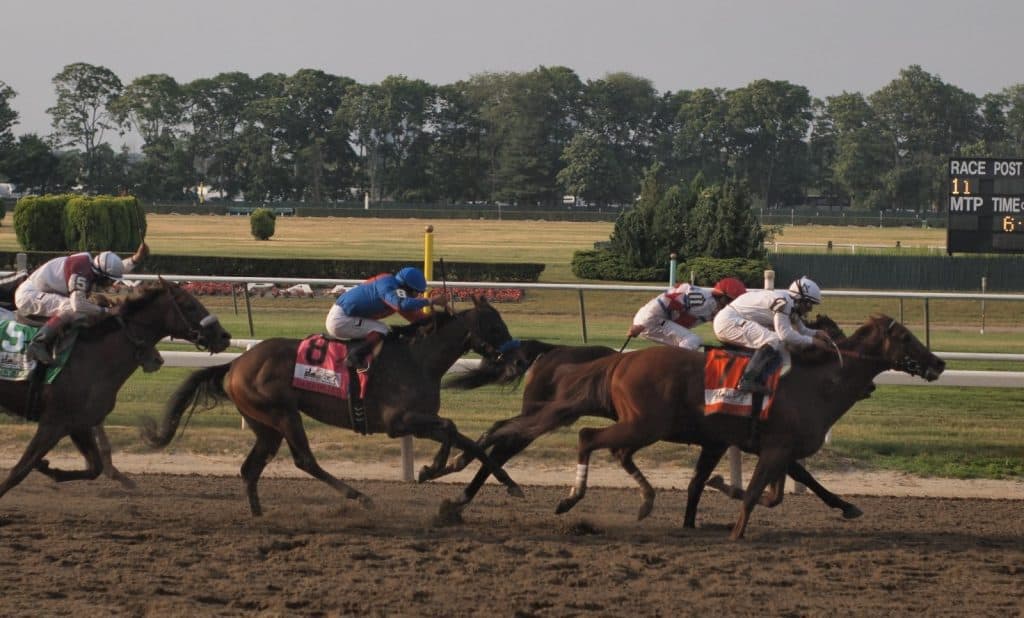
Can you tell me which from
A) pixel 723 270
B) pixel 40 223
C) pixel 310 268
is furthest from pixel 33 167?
pixel 723 270

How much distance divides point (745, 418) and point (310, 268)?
23.9 m

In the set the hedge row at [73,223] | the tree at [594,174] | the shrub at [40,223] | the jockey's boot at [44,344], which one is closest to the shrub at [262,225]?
the hedge row at [73,223]

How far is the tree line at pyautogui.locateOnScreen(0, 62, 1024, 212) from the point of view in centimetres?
8544

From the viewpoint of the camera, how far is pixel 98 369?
7785 millimetres

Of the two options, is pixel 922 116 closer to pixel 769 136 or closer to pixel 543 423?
pixel 769 136

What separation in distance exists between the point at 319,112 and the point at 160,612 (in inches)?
3462

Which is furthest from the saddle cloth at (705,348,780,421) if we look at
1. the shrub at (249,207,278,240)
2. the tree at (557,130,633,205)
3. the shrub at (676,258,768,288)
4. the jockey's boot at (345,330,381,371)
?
the tree at (557,130,633,205)

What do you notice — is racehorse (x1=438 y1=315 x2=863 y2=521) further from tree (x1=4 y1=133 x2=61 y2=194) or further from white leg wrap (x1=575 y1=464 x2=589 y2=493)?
tree (x1=4 y1=133 x2=61 y2=194)

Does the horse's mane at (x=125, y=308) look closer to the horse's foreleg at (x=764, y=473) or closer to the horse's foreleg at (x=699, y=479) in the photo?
the horse's foreleg at (x=699, y=479)

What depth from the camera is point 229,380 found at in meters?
8.02

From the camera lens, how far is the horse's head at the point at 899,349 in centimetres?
747

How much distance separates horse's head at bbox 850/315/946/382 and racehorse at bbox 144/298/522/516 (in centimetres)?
207

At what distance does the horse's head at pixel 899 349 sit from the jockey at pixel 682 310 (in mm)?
985

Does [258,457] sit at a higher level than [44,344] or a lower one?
lower
